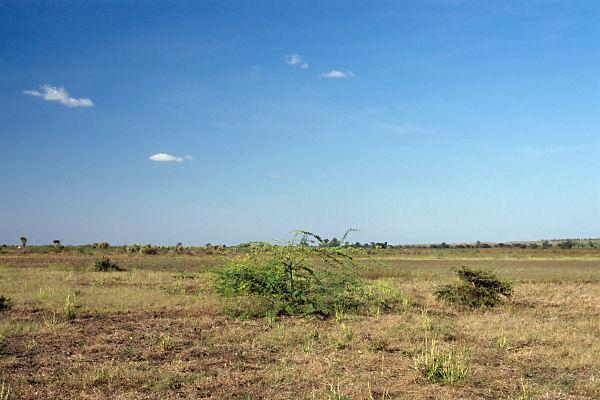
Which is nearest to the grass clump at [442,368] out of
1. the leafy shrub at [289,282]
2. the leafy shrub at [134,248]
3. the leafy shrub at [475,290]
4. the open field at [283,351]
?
the open field at [283,351]

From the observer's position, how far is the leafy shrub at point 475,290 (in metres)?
18.3

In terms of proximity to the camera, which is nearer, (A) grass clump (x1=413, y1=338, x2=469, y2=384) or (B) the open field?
(B) the open field

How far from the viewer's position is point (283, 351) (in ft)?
37.1

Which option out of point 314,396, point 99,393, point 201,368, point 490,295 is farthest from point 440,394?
point 490,295

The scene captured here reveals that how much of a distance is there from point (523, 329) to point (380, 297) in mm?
6529

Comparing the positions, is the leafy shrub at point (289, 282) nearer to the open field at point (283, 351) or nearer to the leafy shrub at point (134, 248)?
the open field at point (283, 351)

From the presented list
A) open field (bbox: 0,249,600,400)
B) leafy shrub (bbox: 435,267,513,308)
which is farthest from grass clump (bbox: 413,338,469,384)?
leafy shrub (bbox: 435,267,513,308)

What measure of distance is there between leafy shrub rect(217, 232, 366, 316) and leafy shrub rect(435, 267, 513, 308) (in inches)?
117

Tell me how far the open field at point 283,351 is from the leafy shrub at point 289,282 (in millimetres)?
867

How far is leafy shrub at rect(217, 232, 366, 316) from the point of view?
1659cm

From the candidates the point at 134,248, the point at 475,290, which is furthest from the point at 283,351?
the point at 134,248

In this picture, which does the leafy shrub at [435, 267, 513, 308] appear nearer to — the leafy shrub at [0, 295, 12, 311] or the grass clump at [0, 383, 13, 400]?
the leafy shrub at [0, 295, 12, 311]

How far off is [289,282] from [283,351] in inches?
233

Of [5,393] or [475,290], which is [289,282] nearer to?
[475,290]
